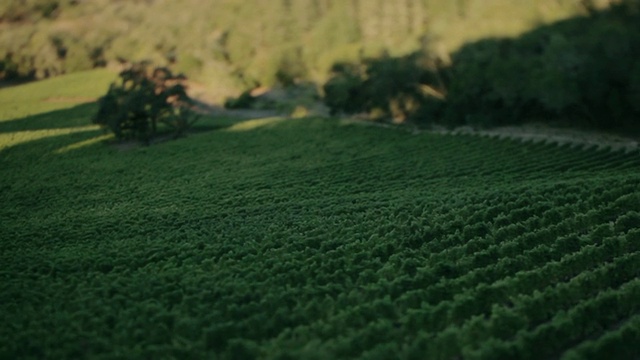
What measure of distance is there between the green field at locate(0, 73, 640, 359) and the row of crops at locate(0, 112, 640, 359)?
6 centimetres

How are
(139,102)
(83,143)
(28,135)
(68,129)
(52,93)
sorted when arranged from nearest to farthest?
(139,102)
(83,143)
(28,135)
(68,129)
(52,93)

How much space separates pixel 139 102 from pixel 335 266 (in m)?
40.7

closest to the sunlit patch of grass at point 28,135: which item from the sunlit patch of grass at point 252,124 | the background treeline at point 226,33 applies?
the sunlit patch of grass at point 252,124

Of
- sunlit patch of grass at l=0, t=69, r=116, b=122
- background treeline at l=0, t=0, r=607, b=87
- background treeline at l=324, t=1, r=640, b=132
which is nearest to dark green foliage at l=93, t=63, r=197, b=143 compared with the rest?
sunlit patch of grass at l=0, t=69, r=116, b=122

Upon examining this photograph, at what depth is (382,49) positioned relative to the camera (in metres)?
62.9

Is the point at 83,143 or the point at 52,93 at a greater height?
the point at 52,93

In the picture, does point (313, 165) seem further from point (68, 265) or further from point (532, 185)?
point (68, 265)

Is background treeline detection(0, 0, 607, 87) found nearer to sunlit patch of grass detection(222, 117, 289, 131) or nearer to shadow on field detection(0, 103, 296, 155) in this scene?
sunlit patch of grass detection(222, 117, 289, 131)

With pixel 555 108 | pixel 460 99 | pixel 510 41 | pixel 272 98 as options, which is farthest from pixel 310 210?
pixel 272 98

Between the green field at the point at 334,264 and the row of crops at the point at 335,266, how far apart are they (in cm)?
6

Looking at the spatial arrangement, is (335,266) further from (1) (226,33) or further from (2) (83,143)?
(1) (226,33)

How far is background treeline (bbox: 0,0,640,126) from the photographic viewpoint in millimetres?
42625

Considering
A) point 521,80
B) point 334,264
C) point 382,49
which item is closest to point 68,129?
point 382,49

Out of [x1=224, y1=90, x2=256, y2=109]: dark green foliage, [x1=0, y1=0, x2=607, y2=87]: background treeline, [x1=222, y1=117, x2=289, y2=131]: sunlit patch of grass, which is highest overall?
[x1=0, y1=0, x2=607, y2=87]: background treeline
